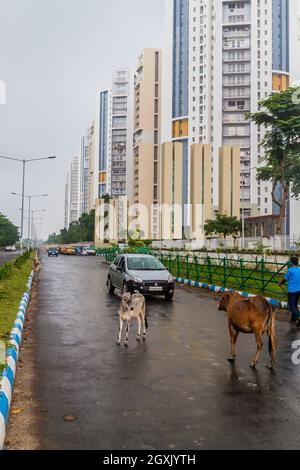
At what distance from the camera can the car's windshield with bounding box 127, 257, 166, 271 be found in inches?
623

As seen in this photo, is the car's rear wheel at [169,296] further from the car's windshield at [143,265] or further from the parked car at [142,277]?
the car's windshield at [143,265]

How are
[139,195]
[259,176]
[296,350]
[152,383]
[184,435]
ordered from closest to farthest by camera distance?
[184,435] → [152,383] → [296,350] → [259,176] → [139,195]

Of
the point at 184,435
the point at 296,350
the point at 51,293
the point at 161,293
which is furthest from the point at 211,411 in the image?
the point at 51,293

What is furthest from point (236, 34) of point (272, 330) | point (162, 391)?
point (162, 391)

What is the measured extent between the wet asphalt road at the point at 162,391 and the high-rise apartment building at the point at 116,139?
5080 inches

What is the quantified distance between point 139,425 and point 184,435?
20.2 inches

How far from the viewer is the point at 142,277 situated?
1487cm

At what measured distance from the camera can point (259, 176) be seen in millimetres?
52188

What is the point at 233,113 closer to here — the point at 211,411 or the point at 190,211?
the point at 190,211

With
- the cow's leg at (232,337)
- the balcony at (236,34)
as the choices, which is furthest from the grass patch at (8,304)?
the balcony at (236,34)

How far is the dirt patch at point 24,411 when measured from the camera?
422cm

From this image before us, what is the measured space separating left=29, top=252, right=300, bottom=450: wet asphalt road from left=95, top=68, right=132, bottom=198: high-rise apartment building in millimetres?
129026

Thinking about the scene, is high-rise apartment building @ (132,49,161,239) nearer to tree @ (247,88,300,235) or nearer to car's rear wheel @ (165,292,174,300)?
tree @ (247,88,300,235)

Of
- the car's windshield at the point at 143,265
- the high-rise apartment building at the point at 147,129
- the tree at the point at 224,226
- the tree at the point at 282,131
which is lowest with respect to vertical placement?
the car's windshield at the point at 143,265
